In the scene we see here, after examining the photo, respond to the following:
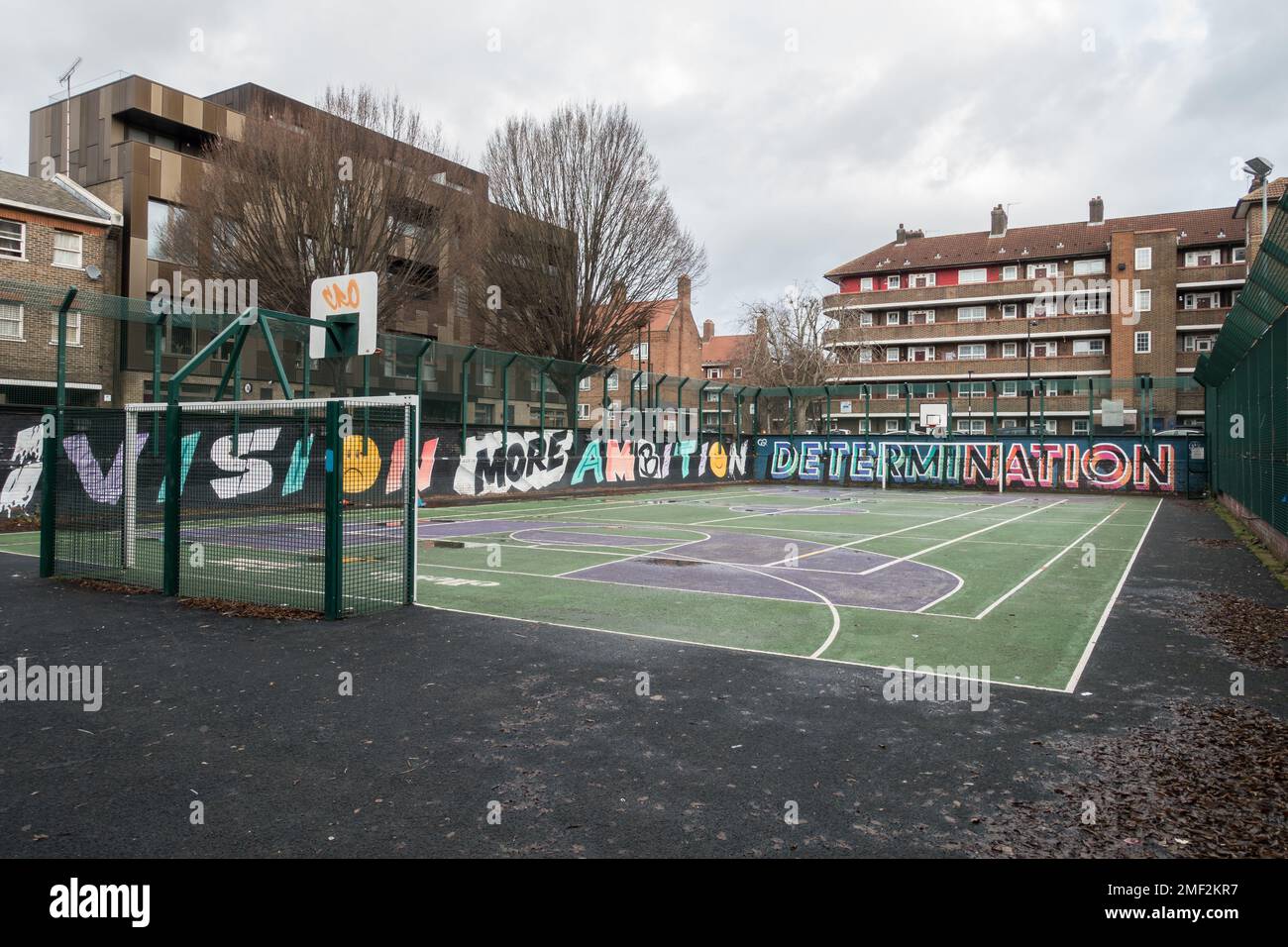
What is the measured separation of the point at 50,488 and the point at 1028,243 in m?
78.1

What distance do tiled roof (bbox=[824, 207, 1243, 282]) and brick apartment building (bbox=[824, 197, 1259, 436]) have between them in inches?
5.8

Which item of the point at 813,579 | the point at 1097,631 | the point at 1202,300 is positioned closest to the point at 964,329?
the point at 1202,300

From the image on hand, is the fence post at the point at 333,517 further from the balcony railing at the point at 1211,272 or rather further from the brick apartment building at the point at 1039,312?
the balcony railing at the point at 1211,272

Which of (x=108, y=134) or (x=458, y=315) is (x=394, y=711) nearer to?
(x=458, y=315)

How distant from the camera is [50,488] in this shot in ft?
35.7

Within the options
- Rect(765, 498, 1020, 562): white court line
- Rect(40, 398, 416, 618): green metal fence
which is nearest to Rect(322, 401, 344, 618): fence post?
Rect(40, 398, 416, 618): green metal fence

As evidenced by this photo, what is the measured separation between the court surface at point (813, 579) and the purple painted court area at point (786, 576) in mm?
31

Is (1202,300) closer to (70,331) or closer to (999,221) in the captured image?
(999,221)

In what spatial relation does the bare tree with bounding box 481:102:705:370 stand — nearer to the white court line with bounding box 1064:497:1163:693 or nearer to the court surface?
the court surface

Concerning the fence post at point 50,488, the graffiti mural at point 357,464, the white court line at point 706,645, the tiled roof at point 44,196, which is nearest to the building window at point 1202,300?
the graffiti mural at point 357,464

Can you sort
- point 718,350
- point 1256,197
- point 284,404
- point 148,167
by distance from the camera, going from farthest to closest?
point 718,350, point 1256,197, point 148,167, point 284,404

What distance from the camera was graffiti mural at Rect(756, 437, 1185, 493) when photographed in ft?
117

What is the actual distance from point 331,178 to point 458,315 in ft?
42.0

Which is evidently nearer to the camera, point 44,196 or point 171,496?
point 171,496
